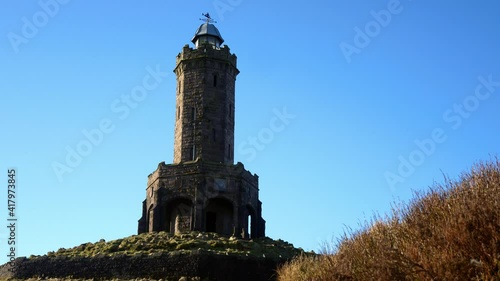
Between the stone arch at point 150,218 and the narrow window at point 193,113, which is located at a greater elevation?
the narrow window at point 193,113

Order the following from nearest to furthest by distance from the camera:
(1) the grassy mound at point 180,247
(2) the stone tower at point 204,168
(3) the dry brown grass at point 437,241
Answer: (3) the dry brown grass at point 437,241
(1) the grassy mound at point 180,247
(2) the stone tower at point 204,168

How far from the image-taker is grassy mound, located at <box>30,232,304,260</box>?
35.1 metres

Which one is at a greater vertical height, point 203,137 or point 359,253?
point 203,137

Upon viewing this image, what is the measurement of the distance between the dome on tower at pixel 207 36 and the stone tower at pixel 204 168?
17cm

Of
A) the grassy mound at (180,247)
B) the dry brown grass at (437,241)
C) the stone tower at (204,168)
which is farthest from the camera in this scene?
the stone tower at (204,168)

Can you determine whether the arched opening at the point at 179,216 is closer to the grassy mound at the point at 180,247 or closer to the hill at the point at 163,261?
the grassy mound at the point at 180,247

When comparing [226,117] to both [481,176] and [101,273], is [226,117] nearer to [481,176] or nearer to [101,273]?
[101,273]

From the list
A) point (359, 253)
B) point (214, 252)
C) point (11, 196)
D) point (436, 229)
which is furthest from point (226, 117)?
point (436, 229)

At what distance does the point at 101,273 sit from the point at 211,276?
5827 millimetres

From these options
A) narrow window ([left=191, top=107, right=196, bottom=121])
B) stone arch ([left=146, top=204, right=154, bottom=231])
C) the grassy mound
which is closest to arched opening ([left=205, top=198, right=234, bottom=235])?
stone arch ([left=146, top=204, right=154, bottom=231])

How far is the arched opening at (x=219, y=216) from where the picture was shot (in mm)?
44688

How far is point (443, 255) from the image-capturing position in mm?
18328

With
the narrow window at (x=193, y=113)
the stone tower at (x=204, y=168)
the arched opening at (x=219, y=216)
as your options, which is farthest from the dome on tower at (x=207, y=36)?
the arched opening at (x=219, y=216)

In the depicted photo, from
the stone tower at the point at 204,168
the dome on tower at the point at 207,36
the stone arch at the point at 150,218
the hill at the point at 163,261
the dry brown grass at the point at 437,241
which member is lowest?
the dry brown grass at the point at 437,241
